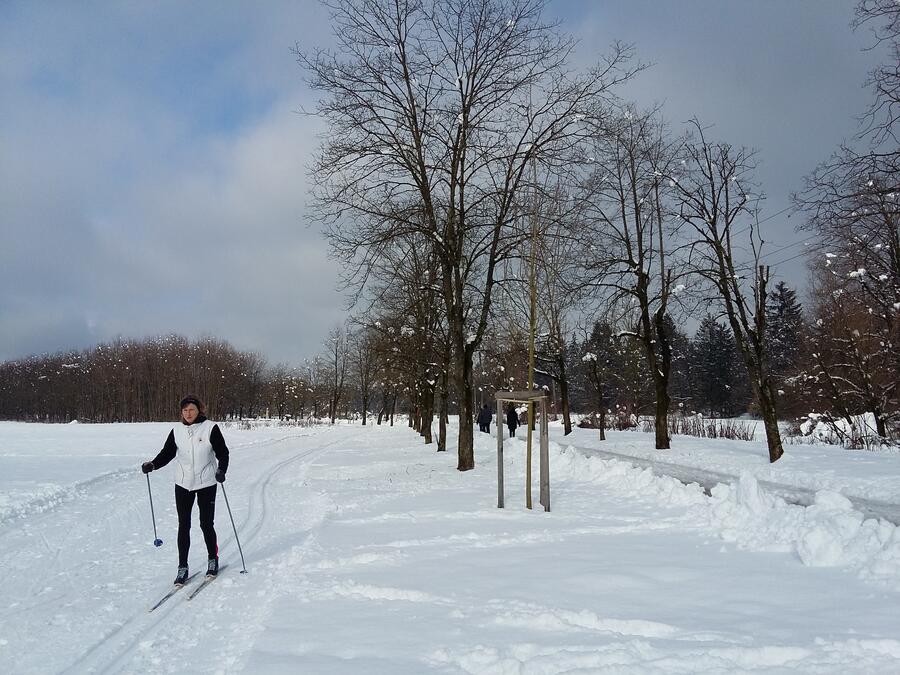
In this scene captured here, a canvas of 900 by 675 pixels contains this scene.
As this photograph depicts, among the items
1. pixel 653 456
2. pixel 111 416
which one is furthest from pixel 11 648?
pixel 111 416

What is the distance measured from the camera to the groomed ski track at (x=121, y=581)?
485cm

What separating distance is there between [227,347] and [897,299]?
104263 millimetres

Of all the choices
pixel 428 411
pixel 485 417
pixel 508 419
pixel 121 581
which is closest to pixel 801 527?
pixel 121 581

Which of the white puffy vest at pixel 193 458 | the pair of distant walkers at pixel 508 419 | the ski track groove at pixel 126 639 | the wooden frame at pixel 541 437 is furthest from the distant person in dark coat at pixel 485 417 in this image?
the ski track groove at pixel 126 639

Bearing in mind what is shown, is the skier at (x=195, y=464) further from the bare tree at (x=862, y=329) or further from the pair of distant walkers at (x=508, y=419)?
the pair of distant walkers at (x=508, y=419)

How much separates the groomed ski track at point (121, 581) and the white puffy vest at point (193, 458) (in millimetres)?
1070

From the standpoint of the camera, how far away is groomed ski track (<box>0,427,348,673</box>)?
4.85 metres

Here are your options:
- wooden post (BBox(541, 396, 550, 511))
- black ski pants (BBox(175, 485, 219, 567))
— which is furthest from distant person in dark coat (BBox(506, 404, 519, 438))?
black ski pants (BBox(175, 485, 219, 567))

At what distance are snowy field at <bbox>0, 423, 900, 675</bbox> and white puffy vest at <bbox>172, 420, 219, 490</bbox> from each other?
1.08 metres

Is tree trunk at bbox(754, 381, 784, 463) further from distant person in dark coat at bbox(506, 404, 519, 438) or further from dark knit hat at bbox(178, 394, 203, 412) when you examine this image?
dark knit hat at bbox(178, 394, 203, 412)

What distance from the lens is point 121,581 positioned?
6.91 metres

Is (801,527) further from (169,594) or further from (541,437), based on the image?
(169,594)

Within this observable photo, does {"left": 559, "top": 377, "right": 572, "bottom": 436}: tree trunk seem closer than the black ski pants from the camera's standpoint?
No

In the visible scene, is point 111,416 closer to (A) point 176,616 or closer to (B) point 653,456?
(B) point 653,456
